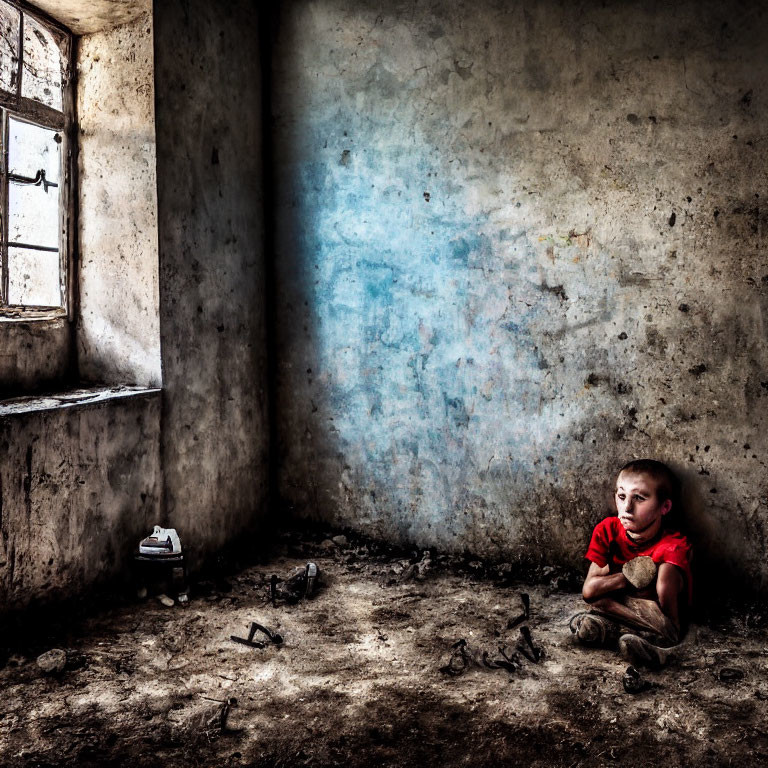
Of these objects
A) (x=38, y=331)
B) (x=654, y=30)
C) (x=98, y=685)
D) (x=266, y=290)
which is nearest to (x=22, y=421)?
(x=38, y=331)

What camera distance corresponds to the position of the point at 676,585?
2439mm

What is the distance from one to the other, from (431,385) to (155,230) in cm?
136

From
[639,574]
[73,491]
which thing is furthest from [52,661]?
[639,574]

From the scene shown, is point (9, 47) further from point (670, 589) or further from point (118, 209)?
point (670, 589)

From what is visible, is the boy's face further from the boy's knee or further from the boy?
the boy's knee

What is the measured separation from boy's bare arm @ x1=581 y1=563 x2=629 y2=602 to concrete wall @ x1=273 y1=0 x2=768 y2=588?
0.88ft

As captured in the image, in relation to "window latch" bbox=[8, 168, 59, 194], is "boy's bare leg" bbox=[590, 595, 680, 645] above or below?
below

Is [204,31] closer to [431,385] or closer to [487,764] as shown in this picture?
[431,385]

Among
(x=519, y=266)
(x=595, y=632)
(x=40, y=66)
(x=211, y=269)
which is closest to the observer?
(x=595, y=632)

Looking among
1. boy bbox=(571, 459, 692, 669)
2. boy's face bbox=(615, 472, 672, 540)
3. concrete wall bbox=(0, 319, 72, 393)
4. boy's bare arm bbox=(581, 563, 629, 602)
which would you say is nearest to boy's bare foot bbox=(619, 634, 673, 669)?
boy bbox=(571, 459, 692, 669)

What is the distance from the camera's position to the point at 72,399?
2.55m

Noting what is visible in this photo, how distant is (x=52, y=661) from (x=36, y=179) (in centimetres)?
182

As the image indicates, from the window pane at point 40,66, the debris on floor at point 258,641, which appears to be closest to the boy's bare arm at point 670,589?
the debris on floor at point 258,641

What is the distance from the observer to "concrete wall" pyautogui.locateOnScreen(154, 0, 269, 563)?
279 cm
